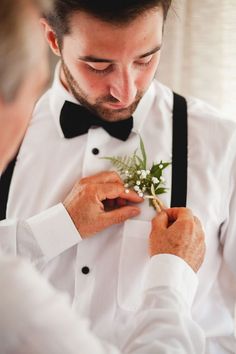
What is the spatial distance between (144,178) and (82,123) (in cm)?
26

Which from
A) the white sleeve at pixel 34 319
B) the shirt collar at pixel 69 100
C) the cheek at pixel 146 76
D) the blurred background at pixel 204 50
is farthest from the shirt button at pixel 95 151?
the white sleeve at pixel 34 319

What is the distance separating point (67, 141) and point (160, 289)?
0.59 metres

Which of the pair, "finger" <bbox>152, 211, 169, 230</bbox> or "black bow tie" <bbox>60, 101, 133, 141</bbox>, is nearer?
"finger" <bbox>152, 211, 169, 230</bbox>

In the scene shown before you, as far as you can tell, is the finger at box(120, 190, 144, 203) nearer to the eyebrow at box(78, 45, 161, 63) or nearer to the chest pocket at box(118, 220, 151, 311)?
the chest pocket at box(118, 220, 151, 311)

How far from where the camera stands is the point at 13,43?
77cm

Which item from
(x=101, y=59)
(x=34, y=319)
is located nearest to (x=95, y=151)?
(x=101, y=59)

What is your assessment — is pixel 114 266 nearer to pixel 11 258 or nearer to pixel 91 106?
pixel 91 106

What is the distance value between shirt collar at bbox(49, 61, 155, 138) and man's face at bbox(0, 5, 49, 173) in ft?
A: 2.28

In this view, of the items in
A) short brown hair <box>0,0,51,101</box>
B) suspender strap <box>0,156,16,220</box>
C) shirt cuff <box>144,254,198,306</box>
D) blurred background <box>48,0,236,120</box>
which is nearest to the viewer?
short brown hair <box>0,0,51,101</box>

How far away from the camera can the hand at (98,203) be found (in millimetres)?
1385

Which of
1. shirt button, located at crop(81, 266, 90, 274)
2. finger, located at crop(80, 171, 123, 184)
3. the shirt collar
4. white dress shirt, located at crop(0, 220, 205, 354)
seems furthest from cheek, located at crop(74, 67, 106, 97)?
white dress shirt, located at crop(0, 220, 205, 354)

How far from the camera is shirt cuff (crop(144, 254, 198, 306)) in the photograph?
1.16 m

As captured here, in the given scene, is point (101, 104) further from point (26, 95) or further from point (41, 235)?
point (26, 95)

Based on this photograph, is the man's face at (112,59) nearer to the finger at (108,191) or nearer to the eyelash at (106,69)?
the eyelash at (106,69)
